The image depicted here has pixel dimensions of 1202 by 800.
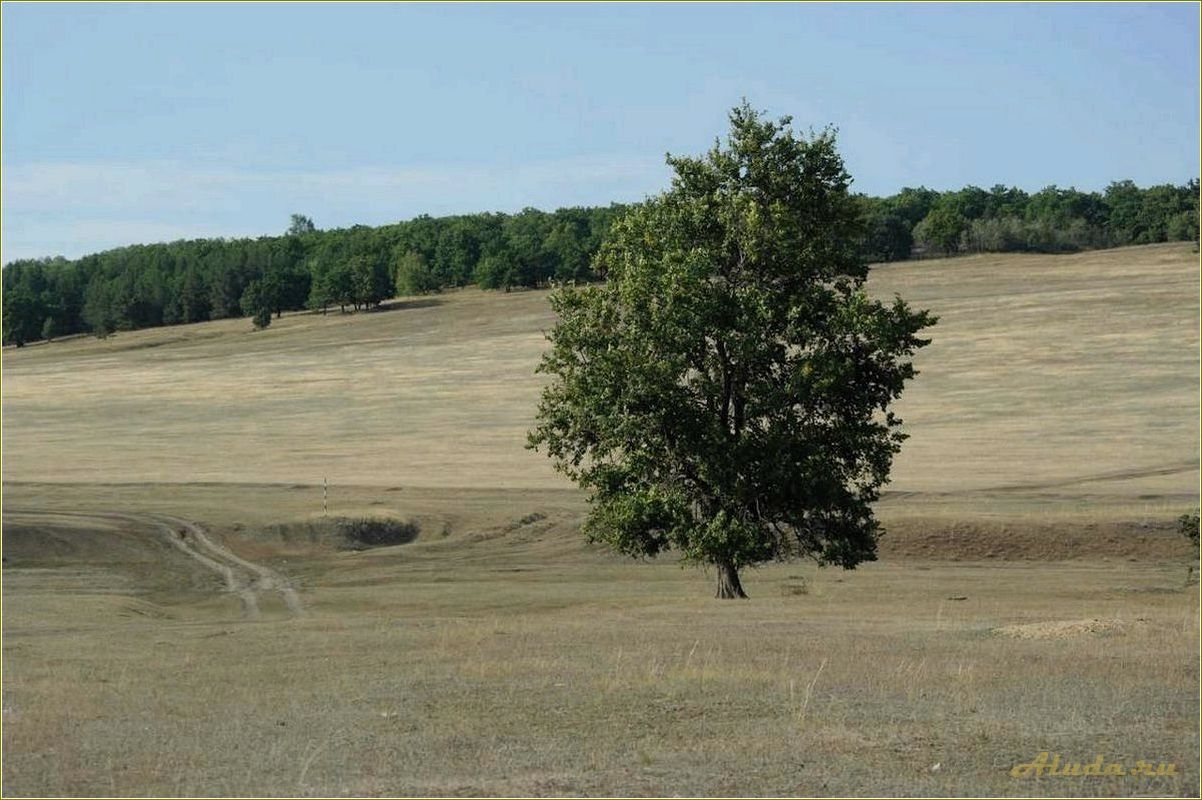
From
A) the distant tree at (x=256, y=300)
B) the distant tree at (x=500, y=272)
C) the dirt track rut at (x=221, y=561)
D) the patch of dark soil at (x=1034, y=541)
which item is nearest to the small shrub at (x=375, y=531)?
the dirt track rut at (x=221, y=561)

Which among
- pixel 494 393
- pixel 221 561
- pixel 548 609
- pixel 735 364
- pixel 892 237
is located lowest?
pixel 221 561

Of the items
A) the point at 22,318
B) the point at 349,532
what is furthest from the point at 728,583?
the point at 22,318

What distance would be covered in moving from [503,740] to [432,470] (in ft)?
183

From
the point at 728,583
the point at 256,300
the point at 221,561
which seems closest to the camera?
the point at 728,583

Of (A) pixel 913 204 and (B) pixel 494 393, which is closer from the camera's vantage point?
(B) pixel 494 393

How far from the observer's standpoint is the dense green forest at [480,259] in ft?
530

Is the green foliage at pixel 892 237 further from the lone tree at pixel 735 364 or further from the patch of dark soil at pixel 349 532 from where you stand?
the lone tree at pixel 735 364

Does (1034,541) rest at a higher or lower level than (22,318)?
lower

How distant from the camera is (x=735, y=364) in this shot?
3406 centimetres

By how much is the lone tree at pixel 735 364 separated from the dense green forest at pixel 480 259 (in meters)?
118

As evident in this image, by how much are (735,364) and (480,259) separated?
152 meters

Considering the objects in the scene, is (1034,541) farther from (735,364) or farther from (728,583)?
(735,364)

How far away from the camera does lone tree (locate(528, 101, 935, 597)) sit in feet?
108

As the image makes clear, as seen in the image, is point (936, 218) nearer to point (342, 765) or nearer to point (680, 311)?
point (680, 311)
